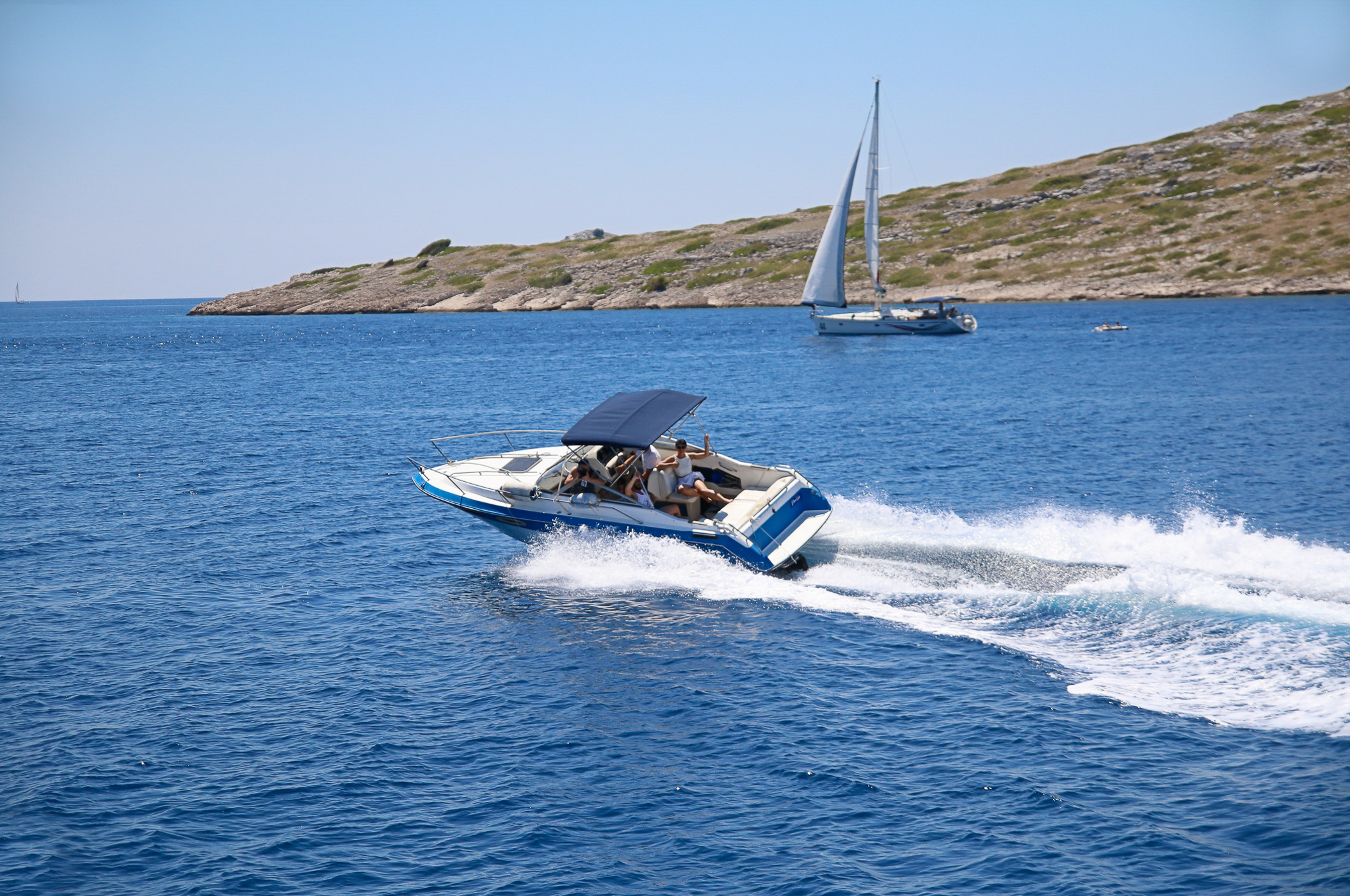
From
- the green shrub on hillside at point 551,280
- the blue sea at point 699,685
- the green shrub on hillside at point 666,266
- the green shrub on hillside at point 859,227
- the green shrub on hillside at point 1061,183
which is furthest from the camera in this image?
the green shrub on hillside at point 551,280

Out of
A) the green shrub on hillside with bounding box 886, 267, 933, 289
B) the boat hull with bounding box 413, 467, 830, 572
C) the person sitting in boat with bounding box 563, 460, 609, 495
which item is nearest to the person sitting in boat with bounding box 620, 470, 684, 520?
the boat hull with bounding box 413, 467, 830, 572

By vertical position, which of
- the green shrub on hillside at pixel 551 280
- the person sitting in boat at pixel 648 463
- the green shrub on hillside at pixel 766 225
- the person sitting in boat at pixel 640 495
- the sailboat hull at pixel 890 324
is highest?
the green shrub on hillside at pixel 766 225

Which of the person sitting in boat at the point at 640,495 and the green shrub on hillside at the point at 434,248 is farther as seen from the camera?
the green shrub on hillside at the point at 434,248

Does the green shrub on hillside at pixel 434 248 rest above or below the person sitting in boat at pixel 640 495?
above

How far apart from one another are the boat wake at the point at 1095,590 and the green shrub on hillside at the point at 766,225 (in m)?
145

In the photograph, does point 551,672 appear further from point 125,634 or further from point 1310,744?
point 1310,744

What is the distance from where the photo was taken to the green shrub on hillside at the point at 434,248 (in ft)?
624

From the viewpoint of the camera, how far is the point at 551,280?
158 meters

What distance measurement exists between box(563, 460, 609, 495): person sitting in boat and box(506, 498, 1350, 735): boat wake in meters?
1.10

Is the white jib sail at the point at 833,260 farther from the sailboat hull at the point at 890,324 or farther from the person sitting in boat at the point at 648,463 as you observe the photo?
the person sitting in boat at the point at 648,463

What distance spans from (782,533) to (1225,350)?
2124 inches

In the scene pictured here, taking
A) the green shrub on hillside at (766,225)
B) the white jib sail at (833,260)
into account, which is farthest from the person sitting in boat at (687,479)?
the green shrub on hillside at (766,225)

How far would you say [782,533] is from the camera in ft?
71.9

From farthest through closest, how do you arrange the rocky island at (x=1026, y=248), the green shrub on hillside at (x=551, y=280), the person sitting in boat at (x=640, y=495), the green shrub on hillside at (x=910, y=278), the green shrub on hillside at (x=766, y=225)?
the green shrub on hillside at (x=766, y=225), the green shrub on hillside at (x=551, y=280), the green shrub on hillside at (x=910, y=278), the rocky island at (x=1026, y=248), the person sitting in boat at (x=640, y=495)
